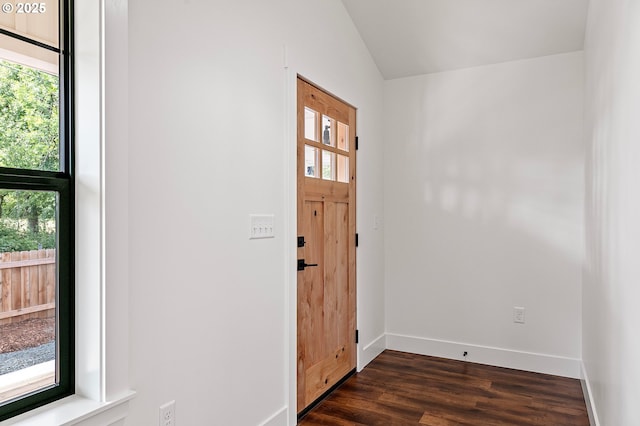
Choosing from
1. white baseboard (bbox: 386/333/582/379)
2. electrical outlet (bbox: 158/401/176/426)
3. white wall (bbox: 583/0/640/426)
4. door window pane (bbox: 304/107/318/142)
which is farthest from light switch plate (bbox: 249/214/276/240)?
white baseboard (bbox: 386/333/582/379)

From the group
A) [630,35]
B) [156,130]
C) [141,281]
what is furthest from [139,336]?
[630,35]

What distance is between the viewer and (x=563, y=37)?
10.9ft

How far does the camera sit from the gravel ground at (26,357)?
144 centimetres

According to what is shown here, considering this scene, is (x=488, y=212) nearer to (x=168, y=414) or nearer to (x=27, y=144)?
(x=168, y=414)

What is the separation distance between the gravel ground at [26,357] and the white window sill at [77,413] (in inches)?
5.9

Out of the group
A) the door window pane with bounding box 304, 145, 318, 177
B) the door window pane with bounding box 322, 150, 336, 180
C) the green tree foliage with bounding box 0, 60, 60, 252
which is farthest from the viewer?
the door window pane with bounding box 322, 150, 336, 180

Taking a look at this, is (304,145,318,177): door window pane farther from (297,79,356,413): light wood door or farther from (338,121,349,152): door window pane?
(338,121,349,152): door window pane

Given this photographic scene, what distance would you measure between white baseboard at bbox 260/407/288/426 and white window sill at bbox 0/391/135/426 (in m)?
1.00

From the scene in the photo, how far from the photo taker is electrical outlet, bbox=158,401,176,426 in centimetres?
182

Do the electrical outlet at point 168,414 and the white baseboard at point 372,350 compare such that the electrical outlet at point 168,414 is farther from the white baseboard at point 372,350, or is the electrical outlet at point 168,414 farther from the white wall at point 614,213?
the white baseboard at point 372,350

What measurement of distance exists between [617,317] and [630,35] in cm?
103
